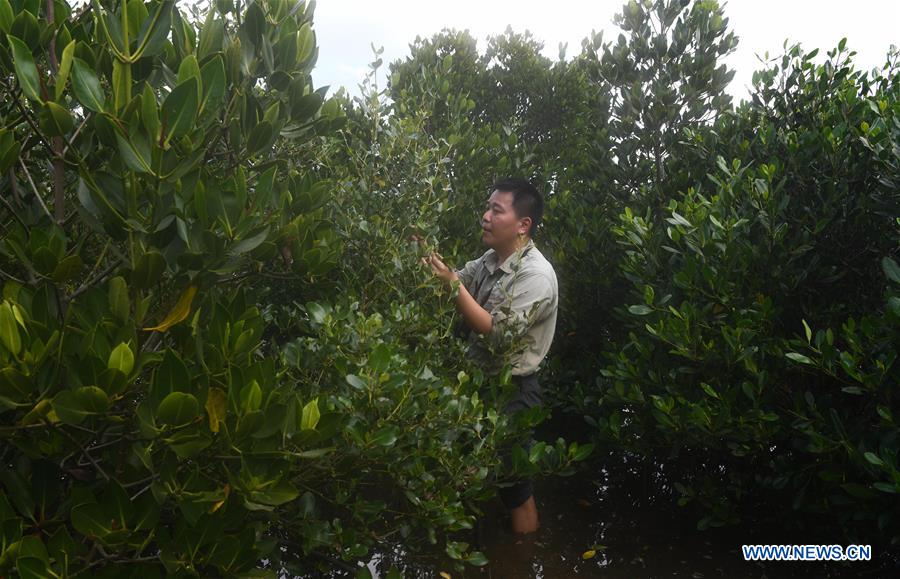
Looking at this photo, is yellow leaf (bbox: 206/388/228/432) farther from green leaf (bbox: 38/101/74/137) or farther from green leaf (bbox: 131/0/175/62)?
green leaf (bbox: 131/0/175/62)

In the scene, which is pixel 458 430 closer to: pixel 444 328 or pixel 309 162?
pixel 444 328

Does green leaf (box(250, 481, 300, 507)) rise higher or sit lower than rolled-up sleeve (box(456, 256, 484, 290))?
lower

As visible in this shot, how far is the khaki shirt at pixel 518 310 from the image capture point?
13.2 feet

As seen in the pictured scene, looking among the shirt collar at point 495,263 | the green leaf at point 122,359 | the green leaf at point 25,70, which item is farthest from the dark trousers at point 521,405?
the green leaf at point 25,70

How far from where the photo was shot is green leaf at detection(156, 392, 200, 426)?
6.02ft

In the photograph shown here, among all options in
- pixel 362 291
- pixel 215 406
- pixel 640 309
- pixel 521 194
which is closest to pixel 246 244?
pixel 215 406

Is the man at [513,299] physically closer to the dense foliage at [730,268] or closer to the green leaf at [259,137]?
the dense foliage at [730,268]

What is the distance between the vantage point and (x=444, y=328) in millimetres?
3797

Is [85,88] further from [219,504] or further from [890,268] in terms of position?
[890,268]

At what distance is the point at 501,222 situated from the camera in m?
4.71

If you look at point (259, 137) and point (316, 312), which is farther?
point (316, 312)

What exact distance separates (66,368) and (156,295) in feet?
1.69

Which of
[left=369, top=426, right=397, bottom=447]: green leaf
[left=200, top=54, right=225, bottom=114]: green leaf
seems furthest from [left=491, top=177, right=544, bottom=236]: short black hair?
[left=200, top=54, right=225, bottom=114]: green leaf

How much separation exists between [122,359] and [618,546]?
3697 mm
